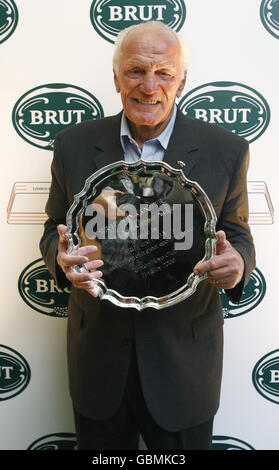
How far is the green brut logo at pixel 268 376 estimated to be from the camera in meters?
1.45

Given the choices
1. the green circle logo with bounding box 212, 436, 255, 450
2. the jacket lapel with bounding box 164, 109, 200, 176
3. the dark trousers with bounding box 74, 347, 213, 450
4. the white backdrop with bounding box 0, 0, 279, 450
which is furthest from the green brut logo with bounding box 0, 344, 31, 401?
the jacket lapel with bounding box 164, 109, 200, 176

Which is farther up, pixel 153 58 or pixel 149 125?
pixel 153 58

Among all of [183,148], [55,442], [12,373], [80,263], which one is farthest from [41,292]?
[183,148]

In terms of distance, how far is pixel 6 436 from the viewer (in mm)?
1529

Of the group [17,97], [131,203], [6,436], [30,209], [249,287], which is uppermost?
[17,97]

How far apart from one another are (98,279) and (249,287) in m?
0.65

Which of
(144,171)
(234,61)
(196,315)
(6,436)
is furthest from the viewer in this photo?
(6,436)

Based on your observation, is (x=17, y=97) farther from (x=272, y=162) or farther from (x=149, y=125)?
(x=272, y=162)

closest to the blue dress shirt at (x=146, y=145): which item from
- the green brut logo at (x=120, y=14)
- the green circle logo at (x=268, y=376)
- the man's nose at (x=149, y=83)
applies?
the man's nose at (x=149, y=83)

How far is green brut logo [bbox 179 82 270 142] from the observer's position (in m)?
1.32

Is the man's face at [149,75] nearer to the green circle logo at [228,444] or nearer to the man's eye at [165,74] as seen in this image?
the man's eye at [165,74]

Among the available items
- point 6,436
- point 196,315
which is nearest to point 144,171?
point 196,315

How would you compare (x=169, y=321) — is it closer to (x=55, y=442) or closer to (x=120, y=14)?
(x=55, y=442)

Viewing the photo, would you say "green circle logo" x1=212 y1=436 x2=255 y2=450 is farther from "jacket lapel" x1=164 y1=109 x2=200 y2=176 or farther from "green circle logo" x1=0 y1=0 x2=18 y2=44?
"green circle logo" x1=0 y1=0 x2=18 y2=44
